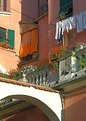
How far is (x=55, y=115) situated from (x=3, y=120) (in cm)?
440

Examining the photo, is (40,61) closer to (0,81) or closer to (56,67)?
(56,67)

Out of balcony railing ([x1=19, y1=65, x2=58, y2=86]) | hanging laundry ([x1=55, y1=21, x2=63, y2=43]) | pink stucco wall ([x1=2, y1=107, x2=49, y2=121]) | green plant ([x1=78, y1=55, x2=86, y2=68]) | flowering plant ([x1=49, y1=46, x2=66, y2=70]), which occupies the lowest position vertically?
pink stucco wall ([x1=2, y1=107, x2=49, y2=121])

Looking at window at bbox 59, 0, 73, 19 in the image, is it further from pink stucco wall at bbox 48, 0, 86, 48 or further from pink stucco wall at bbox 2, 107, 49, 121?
pink stucco wall at bbox 2, 107, 49, 121

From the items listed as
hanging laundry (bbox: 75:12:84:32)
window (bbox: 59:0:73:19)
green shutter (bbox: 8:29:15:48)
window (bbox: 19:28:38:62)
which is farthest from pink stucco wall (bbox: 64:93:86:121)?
green shutter (bbox: 8:29:15:48)

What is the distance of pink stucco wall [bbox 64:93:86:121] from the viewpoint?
12.8m

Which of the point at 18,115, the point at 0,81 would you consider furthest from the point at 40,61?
the point at 0,81

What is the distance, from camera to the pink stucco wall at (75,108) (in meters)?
12.8

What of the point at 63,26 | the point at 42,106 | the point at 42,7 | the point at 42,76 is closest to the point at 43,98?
the point at 42,106

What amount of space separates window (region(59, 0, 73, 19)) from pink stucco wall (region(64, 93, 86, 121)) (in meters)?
4.08

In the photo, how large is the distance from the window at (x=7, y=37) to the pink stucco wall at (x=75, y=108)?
7.20m

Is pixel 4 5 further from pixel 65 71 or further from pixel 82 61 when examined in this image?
pixel 82 61

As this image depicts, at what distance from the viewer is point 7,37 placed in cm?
2033

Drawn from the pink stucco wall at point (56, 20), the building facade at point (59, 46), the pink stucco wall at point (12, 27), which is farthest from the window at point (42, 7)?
the pink stucco wall at point (56, 20)

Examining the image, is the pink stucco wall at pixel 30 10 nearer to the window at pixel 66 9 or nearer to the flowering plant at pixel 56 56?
the window at pixel 66 9
